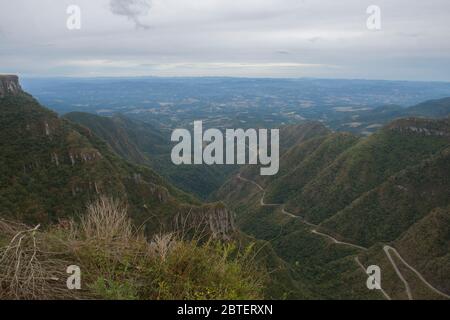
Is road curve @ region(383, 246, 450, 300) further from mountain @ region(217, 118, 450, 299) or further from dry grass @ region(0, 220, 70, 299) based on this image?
dry grass @ region(0, 220, 70, 299)

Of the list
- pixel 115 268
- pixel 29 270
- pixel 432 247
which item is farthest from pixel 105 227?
pixel 432 247

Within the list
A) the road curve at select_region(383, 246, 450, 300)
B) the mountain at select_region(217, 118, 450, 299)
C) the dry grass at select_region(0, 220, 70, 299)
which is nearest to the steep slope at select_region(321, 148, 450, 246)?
the mountain at select_region(217, 118, 450, 299)

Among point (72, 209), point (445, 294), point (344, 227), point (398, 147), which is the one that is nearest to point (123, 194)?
point (72, 209)

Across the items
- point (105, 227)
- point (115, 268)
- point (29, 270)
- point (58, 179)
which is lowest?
point (58, 179)

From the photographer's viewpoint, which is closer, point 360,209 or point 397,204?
point 397,204

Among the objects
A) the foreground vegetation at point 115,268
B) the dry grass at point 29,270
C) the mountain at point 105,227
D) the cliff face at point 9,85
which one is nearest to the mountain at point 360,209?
the mountain at point 105,227

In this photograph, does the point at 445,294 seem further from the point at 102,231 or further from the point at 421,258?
the point at 102,231

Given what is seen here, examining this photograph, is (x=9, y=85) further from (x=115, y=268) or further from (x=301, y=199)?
(x=301, y=199)
